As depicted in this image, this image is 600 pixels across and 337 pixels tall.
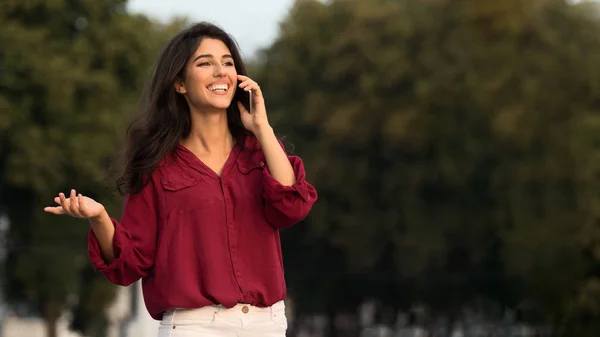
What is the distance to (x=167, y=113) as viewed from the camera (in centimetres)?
567

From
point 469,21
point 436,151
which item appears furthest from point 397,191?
point 469,21

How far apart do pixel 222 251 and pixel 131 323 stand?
132 ft

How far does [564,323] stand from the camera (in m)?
29.3

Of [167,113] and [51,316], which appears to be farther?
[51,316]

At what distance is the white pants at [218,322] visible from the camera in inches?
210

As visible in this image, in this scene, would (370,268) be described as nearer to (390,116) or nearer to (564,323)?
(390,116)

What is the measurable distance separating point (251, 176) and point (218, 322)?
1.89ft

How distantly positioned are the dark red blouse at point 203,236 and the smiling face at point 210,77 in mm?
234

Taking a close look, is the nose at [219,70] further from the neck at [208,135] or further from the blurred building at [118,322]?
the blurred building at [118,322]

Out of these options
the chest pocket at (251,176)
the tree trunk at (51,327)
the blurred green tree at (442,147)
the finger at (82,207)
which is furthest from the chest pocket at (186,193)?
the tree trunk at (51,327)

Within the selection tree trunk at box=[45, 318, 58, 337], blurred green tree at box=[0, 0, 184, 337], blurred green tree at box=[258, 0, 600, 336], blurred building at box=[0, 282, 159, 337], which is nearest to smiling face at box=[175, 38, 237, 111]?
blurred green tree at box=[0, 0, 184, 337]

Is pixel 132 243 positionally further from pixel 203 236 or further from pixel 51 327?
pixel 51 327

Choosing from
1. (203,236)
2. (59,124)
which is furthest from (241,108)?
(59,124)

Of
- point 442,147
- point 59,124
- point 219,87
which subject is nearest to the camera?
point 219,87
